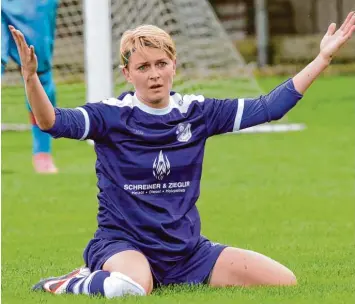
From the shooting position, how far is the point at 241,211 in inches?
301

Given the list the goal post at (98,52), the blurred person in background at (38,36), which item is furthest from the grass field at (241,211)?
the goal post at (98,52)

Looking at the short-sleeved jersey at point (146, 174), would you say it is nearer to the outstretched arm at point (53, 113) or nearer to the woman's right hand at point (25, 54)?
the outstretched arm at point (53, 113)

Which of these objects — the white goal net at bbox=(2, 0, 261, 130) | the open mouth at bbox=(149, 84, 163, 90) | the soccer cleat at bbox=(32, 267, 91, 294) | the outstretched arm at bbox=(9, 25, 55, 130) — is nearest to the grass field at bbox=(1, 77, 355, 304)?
the soccer cleat at bbox=(32, 267, 91, 294)

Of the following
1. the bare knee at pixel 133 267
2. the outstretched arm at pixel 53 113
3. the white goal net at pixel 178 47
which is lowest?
the white goal net at pixel 178 47

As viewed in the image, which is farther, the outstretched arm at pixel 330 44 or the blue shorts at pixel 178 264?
the blue shorts at pixel 178 264

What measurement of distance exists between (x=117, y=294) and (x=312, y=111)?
11.5 m

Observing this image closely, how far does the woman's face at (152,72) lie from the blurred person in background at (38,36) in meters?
4.68

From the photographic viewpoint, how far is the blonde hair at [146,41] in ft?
16.4

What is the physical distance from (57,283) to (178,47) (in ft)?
30.7

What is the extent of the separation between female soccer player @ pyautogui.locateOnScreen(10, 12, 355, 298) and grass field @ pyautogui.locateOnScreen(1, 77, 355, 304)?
0.40ft

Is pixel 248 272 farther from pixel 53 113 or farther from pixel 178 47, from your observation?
pixel 178 47

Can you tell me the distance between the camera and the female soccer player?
4.96 metres

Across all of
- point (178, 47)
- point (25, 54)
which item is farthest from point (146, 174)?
point (178, 47)

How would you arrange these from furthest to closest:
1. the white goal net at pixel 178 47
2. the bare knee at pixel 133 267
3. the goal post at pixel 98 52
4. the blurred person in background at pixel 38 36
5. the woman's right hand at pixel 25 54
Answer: the white goal net at pixel 178 47, the goal post at pixel 98 52, the blurred person in background at pixel 38 36, the bare knee at pixel 133 267, the woman's right hand at pixel 25 54
